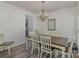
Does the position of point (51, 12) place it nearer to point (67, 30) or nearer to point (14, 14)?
point (67, 30)

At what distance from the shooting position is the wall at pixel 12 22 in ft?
12.4

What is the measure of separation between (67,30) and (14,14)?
116 inches

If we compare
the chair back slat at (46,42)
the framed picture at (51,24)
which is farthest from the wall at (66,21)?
the chair back slat at (46,42)

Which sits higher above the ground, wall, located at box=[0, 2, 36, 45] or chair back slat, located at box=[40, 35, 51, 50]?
wall, located at box=[0, 2, 36, 45]

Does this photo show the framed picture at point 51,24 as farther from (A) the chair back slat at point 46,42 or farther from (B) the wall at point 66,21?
(A) the chair back slat at point 46,42

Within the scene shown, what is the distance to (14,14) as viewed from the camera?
14.8 ft

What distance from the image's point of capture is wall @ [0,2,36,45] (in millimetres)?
3777

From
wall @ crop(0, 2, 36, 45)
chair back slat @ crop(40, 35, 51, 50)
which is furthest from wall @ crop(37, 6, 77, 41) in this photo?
wall @ crop(0, 2, 36, 45)

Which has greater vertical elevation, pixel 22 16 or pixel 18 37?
pixel 22 16

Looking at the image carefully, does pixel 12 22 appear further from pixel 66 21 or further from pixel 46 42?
pixel 66 21

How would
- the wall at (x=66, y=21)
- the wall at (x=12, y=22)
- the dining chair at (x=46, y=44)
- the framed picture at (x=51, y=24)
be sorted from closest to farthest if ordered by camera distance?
the dining chair at (x=46, y=44) → the wall at (x=12, y=22) → the wall at (x=66, y=21) → the framed picture at (x=51, y=24)

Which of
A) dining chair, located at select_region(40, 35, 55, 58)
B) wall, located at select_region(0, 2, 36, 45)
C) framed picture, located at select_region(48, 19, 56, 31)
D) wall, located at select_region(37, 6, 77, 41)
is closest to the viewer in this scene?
dining chair, located at select_region(40, 35, 55, 58)

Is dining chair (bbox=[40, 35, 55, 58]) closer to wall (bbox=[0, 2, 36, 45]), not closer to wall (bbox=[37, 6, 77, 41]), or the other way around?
wall (bbox=[37, 6, 77, 41])

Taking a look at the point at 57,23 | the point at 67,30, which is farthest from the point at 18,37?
the point at 67,30
